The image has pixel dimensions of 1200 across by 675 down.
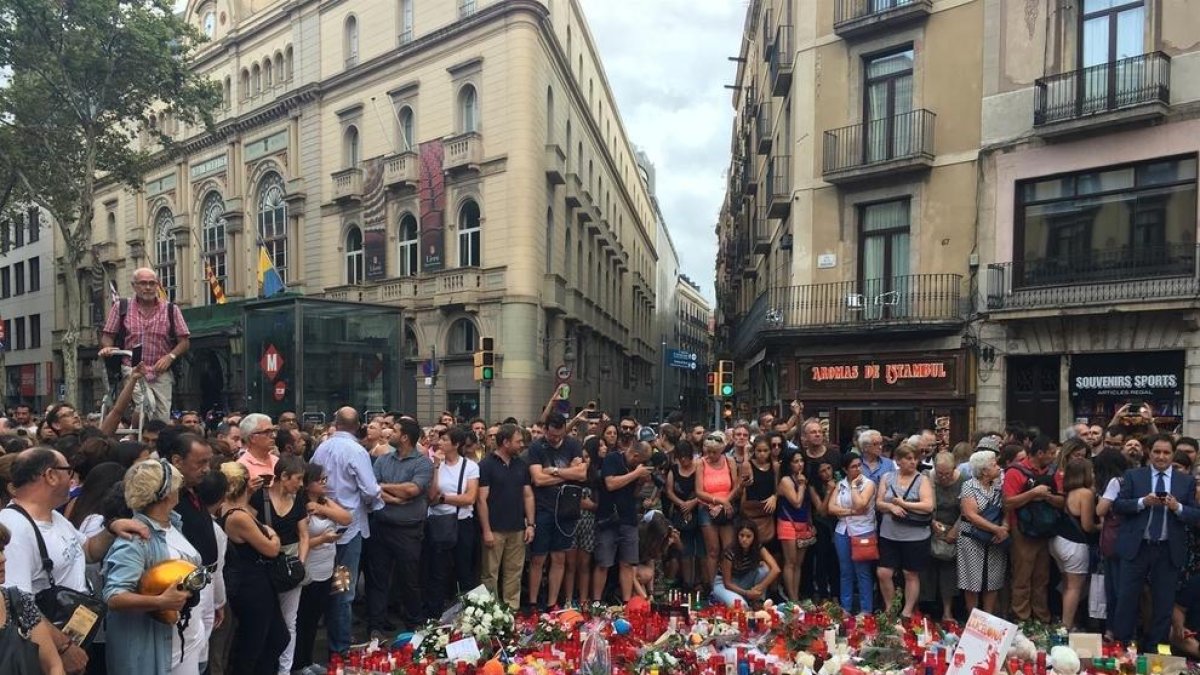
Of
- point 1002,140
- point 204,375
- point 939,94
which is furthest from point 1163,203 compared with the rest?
point 204,375

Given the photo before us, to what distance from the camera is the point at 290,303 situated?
606 inches

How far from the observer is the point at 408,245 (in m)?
30.8

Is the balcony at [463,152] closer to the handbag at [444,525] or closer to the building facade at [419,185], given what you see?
the building facade at [419,185]

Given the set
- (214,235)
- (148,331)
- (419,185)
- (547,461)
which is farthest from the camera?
(214,235)

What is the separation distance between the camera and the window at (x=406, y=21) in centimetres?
3067

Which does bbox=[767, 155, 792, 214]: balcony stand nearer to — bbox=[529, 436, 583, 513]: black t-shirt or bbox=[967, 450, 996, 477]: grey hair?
bbox=[967, 450, 996, 477]: grey hair

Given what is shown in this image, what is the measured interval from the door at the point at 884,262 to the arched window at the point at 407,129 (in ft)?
59.9

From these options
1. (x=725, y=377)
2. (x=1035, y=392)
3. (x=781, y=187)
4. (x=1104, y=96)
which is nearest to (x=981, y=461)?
(x=1035, y=392)

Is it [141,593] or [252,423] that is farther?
[252,423]

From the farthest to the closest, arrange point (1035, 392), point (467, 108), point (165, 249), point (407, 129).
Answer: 1. point (165, 249)
2. point (407, 129)
3. point (467, 108)
4. point (1035, 392)

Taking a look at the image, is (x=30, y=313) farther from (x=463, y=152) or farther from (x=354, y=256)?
(x=463, y=152)

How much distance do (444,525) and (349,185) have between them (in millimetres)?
26148

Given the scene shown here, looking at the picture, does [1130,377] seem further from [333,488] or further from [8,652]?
[8,652]

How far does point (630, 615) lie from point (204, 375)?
33088 mm
